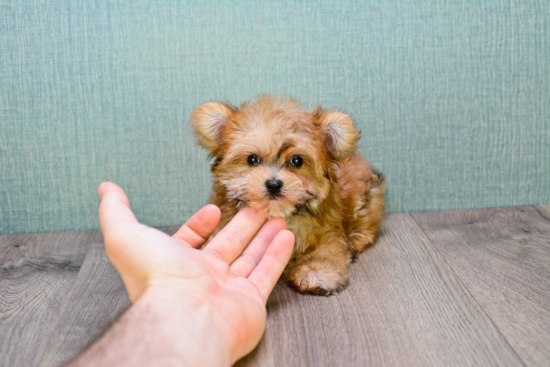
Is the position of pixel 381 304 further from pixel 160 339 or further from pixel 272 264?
pixel 160 339

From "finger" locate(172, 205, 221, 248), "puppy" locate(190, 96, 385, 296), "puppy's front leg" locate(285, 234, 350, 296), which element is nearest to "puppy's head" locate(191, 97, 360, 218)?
"puppy" locate(190, 96, 385, 296)

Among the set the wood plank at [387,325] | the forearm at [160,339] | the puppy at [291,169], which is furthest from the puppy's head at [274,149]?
Answer: the forearm at [160,339]

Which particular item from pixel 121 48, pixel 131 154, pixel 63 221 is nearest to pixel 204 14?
pixel 121 48

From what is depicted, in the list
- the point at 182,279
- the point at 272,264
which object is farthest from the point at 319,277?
the point at 182,279

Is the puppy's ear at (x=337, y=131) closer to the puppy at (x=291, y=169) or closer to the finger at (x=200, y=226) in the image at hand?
the puppy at (x=291, y=169)

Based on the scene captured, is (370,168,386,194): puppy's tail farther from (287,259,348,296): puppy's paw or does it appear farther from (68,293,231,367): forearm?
(68,293,231,367): forearm
